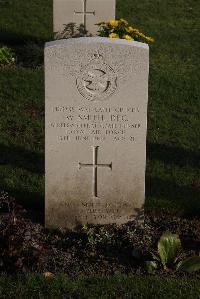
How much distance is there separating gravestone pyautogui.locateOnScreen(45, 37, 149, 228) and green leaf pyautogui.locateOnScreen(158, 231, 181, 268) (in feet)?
2.11

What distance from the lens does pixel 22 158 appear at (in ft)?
22.8

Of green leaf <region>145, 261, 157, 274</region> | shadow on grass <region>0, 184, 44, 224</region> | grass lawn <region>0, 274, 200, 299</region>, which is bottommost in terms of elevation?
grass lawn <region>0, 274, 200, 299</region>

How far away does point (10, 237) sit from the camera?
4812 mm

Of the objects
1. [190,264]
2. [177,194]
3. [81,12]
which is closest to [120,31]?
[81,12]

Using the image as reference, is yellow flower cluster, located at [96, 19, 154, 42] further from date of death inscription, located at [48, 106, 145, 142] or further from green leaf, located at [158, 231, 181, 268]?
green leaf, located at [158, 231, 181, 268]

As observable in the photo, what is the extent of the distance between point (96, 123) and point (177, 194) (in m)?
1.44

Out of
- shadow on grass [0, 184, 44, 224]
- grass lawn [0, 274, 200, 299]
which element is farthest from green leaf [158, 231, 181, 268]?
shadow on grass [0, 184, 44, 224]

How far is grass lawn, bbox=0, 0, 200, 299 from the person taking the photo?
4594 mm

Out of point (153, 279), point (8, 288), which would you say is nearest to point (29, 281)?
point (8, 288)

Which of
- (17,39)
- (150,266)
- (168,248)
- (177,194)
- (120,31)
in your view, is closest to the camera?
(150,266)

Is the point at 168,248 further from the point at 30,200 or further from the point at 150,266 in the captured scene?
the point at 30,200

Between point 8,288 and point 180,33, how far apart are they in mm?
8618

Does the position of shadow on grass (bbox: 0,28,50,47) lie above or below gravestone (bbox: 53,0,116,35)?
below

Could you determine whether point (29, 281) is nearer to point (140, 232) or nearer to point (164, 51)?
point (140, 232)
